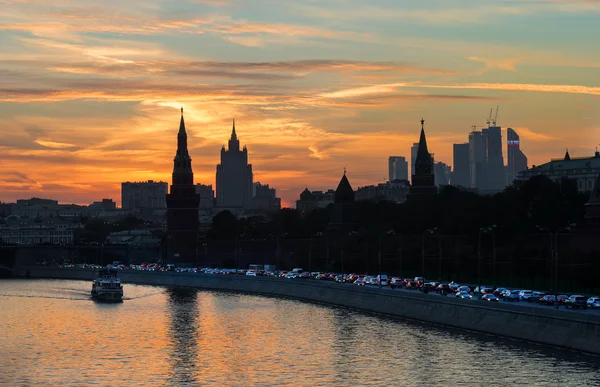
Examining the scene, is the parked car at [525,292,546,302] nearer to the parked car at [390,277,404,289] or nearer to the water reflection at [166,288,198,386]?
the water reflection at [166,288,198,386]

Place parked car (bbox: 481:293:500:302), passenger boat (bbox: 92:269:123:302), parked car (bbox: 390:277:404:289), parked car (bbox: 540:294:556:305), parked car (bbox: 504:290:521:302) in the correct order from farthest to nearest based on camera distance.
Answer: passenger boat (bbox: 92:269:123:302)
parked car (bbox: 390:277:404:289)
parked car (bbox: 504:290:521:302)
parked car (bbox: 481:293:500:302)
parked car (bbox: 540:294:556:305)

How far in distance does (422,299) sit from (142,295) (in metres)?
58.6

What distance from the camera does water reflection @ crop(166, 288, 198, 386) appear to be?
235 feet

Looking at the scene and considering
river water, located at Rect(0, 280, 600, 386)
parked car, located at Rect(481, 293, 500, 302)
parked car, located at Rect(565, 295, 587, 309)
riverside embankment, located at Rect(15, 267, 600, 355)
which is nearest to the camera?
river water, located at Rect(0, 280, 600, 386)

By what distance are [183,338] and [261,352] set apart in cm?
1213

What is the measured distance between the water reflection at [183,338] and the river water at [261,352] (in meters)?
0.10

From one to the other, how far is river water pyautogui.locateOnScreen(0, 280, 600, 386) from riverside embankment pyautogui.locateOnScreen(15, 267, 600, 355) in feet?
3.70

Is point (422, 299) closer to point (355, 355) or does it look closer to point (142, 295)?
point (355, 355)

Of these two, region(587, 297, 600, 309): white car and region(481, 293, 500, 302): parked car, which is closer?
region(587, 297, 600, 309): white car

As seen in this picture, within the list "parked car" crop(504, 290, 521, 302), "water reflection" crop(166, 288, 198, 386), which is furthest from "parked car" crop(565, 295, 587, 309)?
"water reflection" crop(166, 288, 198, 386)

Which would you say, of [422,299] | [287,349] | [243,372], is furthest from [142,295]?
[243,372]

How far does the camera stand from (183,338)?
92625mm

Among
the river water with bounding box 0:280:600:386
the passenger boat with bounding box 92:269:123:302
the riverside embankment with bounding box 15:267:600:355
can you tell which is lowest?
the river water with bounding box 0:280:600:386

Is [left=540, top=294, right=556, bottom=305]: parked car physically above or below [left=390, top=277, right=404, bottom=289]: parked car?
below
